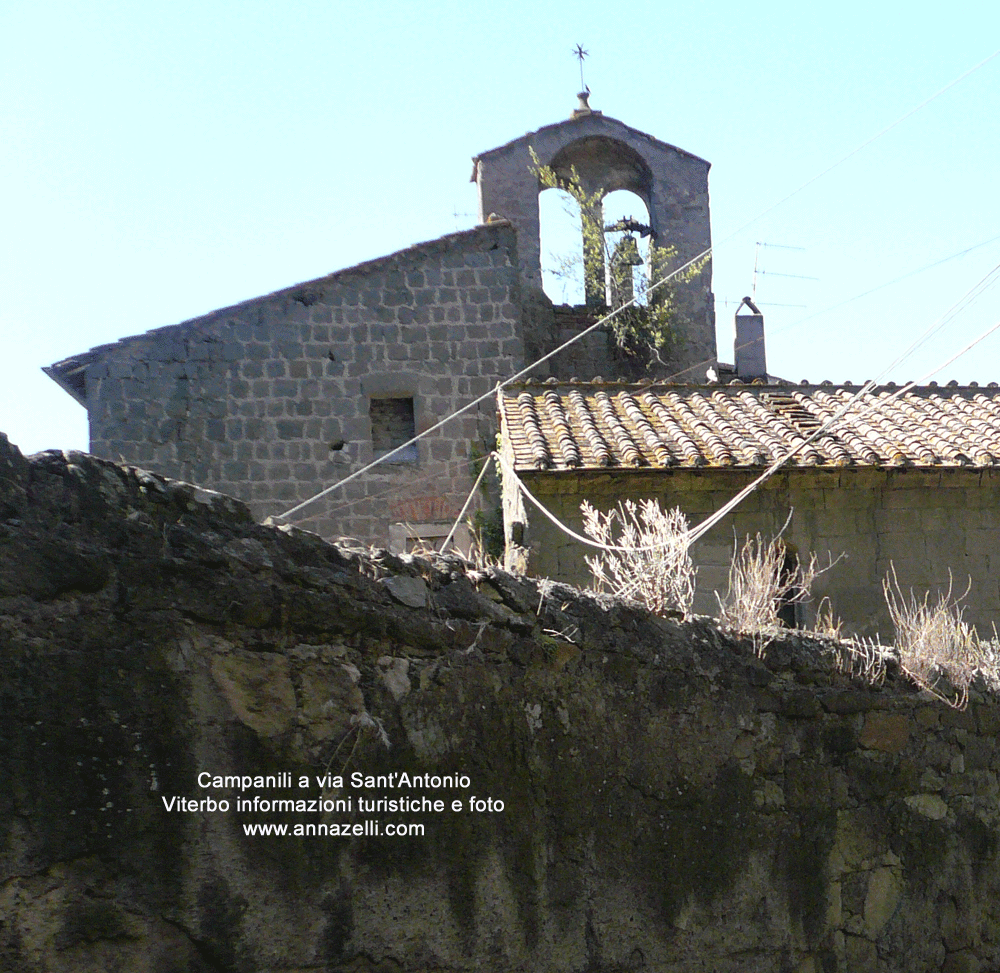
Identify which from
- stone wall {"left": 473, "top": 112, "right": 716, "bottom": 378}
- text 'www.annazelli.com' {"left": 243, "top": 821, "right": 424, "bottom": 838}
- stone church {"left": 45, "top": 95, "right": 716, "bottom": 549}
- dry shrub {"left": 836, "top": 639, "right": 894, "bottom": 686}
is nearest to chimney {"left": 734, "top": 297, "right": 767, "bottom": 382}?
stone wall {"left": 473, "top": 112, "right": 716, "bottom": 378}

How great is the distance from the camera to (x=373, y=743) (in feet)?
11.0

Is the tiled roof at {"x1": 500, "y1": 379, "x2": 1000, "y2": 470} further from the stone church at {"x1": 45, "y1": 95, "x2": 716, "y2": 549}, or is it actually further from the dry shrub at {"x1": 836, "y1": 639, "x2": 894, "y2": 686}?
the dry shrub at {"x1": 836, "y1": 639, "x2": 894, "y2": 686}

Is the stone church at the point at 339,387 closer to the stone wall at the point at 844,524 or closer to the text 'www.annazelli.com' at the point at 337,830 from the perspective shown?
the stone wall at the point at 844,524

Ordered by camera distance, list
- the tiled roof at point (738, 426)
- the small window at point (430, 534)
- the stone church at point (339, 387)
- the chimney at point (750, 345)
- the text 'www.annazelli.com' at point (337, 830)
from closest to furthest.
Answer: the text 'www.annazelli.com' at point (337, 830) < the tiled roof at point (738, 426) < the small window at point (430, 534) < the stone church at point (339, 387) < the chimney at point (750, 345)

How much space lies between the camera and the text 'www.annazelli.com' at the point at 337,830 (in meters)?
3.05

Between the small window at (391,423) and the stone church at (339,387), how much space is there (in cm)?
2

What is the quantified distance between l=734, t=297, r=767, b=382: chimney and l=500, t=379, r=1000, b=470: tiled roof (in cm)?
226

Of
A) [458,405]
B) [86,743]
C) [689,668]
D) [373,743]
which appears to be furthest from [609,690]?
[458,405]

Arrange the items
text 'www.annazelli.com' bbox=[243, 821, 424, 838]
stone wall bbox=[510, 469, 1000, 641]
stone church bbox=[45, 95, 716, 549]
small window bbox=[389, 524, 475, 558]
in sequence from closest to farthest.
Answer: text 'www.annazelli.com' bbox=[243, 821, 424, 838], stone wall bbox=[510, 469, 1000, 641], small window bbox=[389, 524, 475, 558], stone church bbox=[45, 95, 716, 549]

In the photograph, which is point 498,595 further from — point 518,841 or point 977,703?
point 977,703

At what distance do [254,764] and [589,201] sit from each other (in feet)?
44.4

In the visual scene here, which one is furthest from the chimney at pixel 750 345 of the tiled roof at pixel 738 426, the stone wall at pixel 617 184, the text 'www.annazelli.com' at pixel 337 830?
the text 'www.annazelli.com' at pixel 337 830

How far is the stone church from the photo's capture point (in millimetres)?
13055

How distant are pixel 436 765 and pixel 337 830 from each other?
1.28 feet
